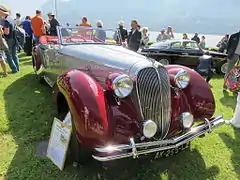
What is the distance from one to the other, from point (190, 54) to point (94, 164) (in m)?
6.60

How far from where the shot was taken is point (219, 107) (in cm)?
533

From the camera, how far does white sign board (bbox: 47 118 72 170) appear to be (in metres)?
2.75

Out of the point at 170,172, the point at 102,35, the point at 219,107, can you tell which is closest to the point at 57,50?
the point at 102,35

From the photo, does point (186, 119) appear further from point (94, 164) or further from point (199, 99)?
point (94, 164)

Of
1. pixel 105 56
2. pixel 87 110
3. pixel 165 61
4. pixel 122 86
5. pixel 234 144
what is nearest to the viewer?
pixel 87 110

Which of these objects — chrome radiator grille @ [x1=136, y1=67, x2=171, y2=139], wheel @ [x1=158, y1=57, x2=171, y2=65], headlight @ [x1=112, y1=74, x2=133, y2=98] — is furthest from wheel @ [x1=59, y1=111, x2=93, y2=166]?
wheel @ [x1=158, y1=57, x2=171, y2=65]

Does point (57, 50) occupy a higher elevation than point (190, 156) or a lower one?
higher

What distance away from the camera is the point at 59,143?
2.87 m

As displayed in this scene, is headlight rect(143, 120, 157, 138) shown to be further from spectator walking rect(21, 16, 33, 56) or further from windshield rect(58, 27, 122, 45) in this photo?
spectator walking rect(21, 16, 33, 56)

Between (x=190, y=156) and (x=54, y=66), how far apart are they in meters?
3.00

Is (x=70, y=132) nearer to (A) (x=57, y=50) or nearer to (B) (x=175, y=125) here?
(B) (x=175, y=125)

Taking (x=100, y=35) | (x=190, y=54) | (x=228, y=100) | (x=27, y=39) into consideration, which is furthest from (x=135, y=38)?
(x=27, y=39)

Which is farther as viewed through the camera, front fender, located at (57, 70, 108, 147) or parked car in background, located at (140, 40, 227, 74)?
parked car in background, located at (140, 40, 227, 74)

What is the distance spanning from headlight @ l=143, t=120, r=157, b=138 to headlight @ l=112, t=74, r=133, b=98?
0.38 meters
